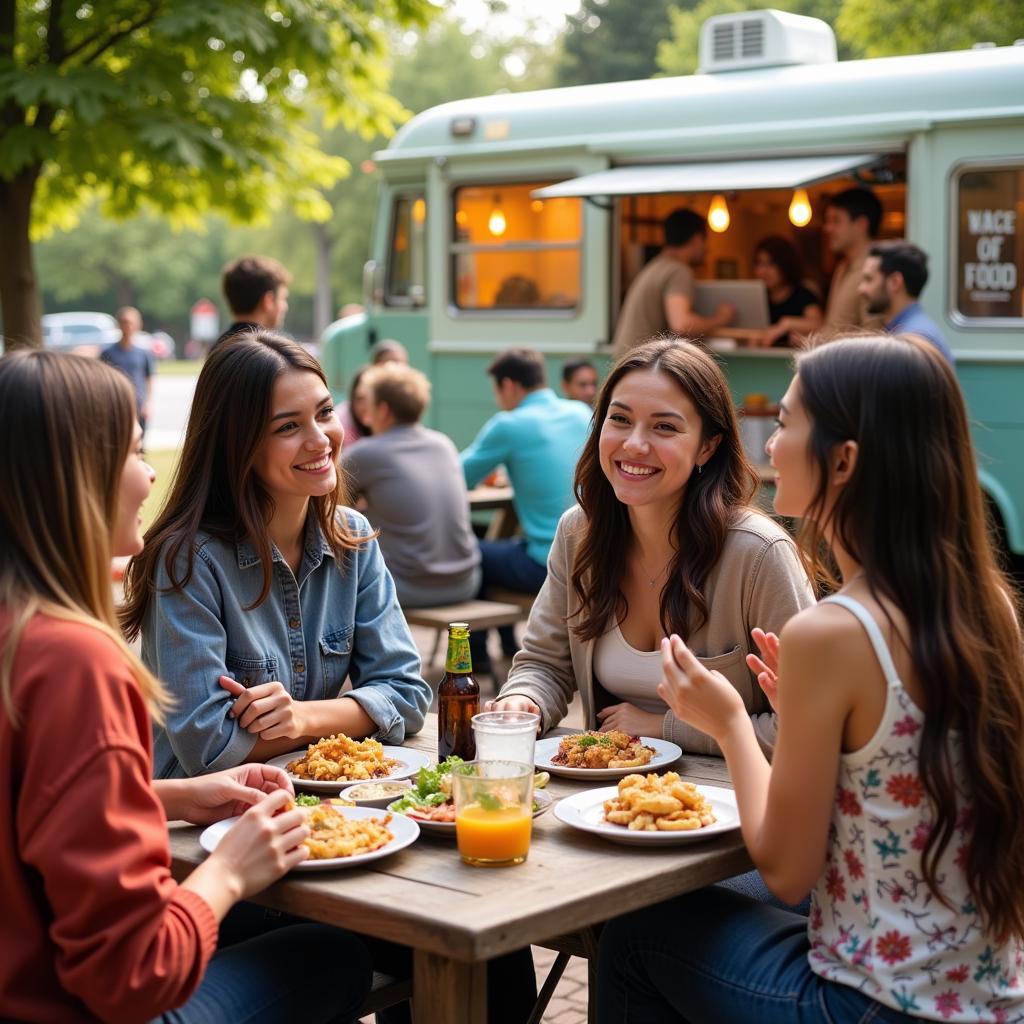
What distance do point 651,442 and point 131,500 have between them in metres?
1.33

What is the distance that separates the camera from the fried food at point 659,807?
8.27 feet

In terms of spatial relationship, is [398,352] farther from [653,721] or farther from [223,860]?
[223,860]

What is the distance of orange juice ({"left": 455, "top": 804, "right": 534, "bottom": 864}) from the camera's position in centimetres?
238

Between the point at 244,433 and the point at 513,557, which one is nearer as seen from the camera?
the point at 244,433

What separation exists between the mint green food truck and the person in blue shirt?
1662mm

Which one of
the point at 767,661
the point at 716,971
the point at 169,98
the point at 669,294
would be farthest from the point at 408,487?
the point at 716,971

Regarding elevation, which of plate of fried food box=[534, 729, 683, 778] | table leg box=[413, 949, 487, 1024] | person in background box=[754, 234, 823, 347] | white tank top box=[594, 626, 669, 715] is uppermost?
person in background box=[754, 234, 823, 347]

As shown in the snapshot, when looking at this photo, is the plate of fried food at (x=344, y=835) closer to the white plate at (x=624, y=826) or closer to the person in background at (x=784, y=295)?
the white plate at (x=624, y=826)

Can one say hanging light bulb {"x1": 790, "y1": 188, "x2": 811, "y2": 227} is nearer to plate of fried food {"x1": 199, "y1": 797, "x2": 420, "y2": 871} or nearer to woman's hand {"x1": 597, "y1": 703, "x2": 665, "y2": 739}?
woman's hand {"x1": 597, "y1": 703, "x2": 665, "y2": 739}

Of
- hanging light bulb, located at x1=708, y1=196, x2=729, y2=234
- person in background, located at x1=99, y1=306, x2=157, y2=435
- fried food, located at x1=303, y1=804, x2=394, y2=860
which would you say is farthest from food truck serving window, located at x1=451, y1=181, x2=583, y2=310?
fried food, located at x1=303, y1=804, x2=394, y2=860

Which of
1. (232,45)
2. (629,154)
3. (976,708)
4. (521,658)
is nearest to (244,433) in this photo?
(521,658)

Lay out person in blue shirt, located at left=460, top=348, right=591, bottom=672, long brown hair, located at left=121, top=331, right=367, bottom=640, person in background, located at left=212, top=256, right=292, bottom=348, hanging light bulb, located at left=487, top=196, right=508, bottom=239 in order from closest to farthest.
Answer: long brown hair, located at left=121, top=331, right=367, bottom=640 < person in background, located at left=212, top=256, right=292, bottom=348 < person in blue shirt, located at left=460, top=348, right=591, bottom=672 < hanging light bulb, located at left=487, top=196, right=508, bottom=239

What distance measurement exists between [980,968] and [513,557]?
16.9 feet

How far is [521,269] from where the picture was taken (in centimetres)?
987
